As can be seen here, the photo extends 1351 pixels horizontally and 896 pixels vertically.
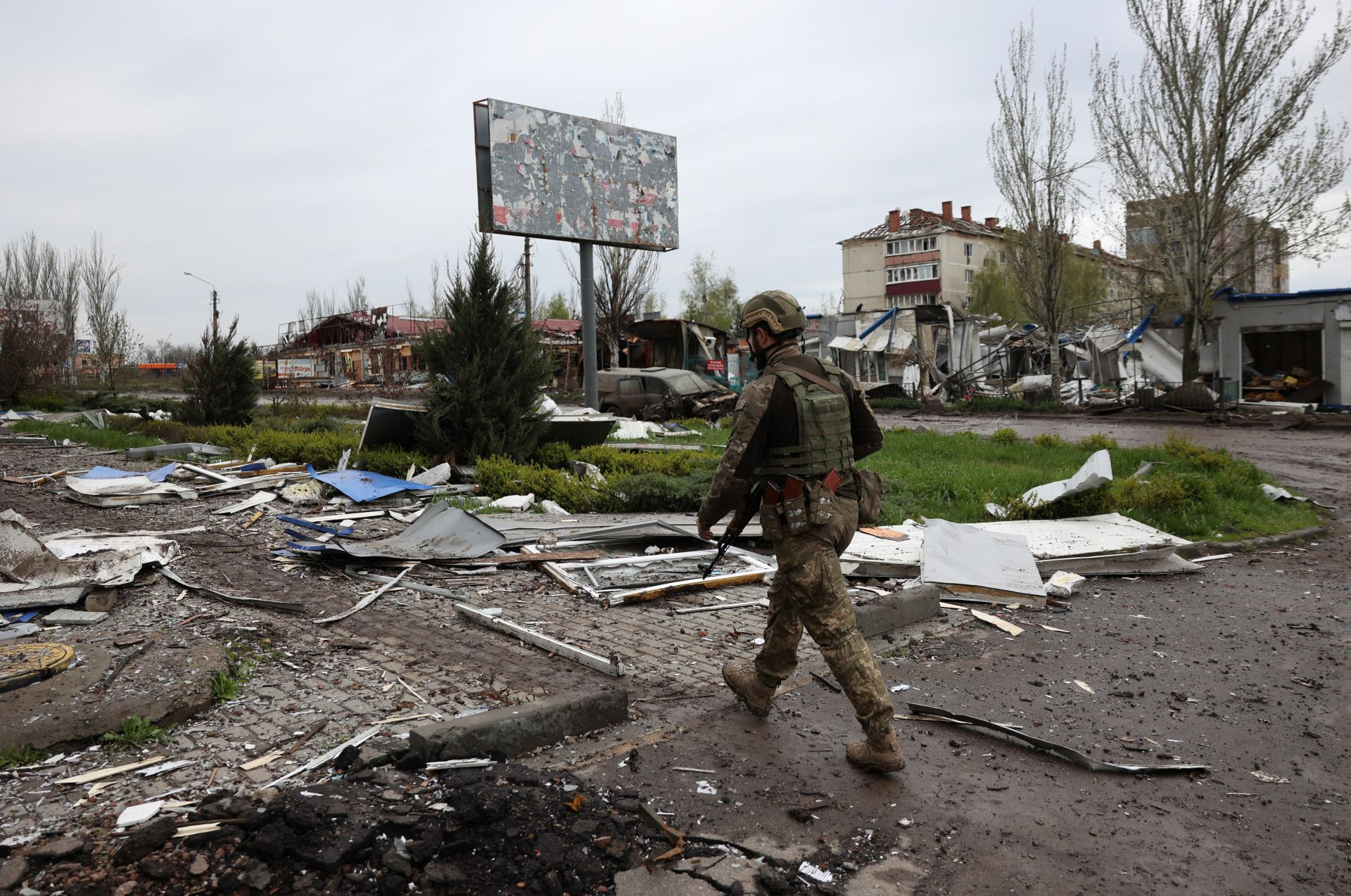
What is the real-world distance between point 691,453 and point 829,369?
829 cm

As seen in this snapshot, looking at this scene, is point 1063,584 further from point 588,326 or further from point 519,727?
point 588,326

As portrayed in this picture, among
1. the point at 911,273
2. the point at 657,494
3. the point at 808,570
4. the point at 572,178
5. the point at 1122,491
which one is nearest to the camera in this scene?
the point at 808,570

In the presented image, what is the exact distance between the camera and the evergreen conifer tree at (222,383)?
16.3m

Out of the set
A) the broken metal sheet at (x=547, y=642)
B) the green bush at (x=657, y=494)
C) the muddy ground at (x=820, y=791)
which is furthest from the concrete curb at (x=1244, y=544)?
the broken metal sheet at (x=547, y=642)

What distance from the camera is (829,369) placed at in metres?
3.82

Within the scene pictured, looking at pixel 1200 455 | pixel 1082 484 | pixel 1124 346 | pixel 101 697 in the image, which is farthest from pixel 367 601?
pixel 1124 346

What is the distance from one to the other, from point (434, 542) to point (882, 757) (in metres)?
4.63

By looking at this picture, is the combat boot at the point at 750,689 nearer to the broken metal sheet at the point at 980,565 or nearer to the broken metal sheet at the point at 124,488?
the broken metal sheet at the point at 980,565

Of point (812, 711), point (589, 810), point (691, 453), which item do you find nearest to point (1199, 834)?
point (812, 711)

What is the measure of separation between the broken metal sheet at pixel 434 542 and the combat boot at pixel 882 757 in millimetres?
4155

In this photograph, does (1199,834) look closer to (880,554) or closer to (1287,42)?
(880,554)

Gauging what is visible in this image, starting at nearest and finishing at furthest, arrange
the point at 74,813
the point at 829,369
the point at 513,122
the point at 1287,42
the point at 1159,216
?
the point at 74,813 < the point at 829,369 < the point at 513,122 < the point at 1287,42 < the point at 1159,216

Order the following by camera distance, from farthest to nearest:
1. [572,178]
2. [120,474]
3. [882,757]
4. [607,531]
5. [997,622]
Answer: [572,178] → [120,474] → [607,531] → [997,622] → [882,757]

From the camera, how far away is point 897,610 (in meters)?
5.55
